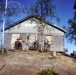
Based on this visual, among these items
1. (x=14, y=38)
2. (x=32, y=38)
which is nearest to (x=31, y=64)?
(x=32, y=38)

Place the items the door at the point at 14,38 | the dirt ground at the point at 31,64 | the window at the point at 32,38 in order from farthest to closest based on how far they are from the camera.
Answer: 1. the window at the point at 32,38
2. the door at the point at 14,38
3. the dirt ground at the point at 31,64

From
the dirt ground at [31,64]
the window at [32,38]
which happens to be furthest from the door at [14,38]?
the dirt ground at [31,64]

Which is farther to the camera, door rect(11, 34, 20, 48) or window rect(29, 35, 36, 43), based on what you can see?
window rect(29, 35, 36, 43)

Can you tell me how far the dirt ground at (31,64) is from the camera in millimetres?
23703

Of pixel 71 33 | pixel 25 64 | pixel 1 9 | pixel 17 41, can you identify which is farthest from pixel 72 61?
pixel 71 33

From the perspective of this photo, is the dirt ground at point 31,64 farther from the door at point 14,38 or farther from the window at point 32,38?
the window at point 32,38

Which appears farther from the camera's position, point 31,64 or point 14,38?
point 14,38

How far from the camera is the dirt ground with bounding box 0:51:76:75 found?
23703mm

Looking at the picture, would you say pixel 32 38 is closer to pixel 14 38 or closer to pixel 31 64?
pixel 14 38

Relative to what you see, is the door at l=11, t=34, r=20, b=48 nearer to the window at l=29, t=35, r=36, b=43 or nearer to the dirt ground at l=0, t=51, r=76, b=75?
the window at l=29, t=35, r=36, b=43

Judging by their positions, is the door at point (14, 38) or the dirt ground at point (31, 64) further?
the door at point (14, 38)

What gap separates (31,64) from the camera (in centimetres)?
2686

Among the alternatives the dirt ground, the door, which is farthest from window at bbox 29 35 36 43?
the dirt ground

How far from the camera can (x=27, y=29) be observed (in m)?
42.8
